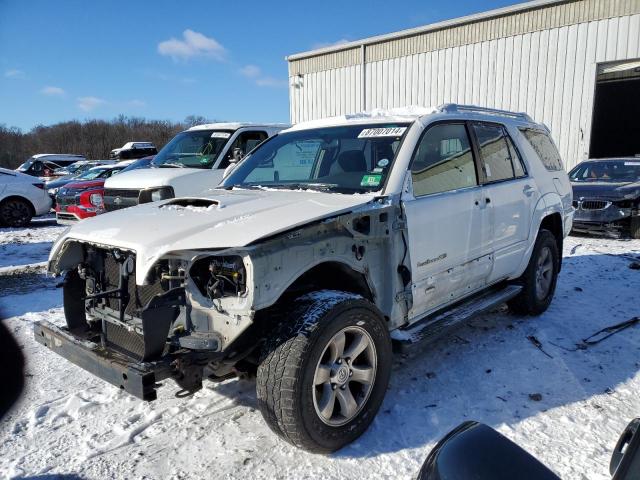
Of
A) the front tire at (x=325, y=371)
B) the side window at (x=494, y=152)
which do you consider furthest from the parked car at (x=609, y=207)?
the front tire at (x=325, y=371)

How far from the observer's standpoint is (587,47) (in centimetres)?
1484

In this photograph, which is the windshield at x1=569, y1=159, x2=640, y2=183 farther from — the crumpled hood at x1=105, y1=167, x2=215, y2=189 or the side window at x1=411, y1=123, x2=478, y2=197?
the crumpled hood at x1=105, y1=167, x2=215, y2=189

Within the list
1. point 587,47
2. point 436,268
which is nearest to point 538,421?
point 436,268

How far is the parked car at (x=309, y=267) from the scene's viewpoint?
2.59 m

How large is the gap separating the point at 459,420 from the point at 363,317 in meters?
1.00

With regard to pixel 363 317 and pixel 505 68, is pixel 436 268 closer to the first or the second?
pixel 363 317

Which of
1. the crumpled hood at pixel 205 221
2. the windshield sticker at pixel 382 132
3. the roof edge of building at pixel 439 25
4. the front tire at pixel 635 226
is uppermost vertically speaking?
the roof edge of building at pixel 439 25

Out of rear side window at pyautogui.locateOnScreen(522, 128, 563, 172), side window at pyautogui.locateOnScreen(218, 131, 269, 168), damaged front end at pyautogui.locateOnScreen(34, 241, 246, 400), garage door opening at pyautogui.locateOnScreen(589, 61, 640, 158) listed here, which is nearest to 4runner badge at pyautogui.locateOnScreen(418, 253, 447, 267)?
damaged front end at pyautogui.locateOnScreen(34, 241, 246, 400)

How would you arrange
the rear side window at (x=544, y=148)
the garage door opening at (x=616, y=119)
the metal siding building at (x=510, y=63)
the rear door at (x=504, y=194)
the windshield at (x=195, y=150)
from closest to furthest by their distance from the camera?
1. the rear door at (x=504, y=194)
2. the rear side window at (x=544, y=148)
3. the windshield at (x=195, y=150)
4. the metal siding building at (x=510, y=63)
5. the garage door opening at (x=616, y=119)

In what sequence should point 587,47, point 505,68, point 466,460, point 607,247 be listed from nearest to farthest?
point 466,460 < point 607,247 < point 587,47 < point 505,68

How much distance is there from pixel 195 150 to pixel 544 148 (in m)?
5.41

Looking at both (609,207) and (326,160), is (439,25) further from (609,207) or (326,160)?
(326,160)

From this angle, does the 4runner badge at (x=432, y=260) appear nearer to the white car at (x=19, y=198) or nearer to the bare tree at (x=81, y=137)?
the white car at (x=19, y=198)

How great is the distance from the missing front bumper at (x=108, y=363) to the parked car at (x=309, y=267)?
0.04 ft
